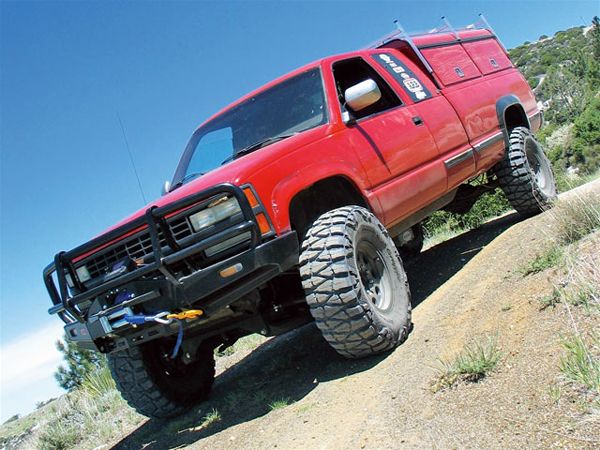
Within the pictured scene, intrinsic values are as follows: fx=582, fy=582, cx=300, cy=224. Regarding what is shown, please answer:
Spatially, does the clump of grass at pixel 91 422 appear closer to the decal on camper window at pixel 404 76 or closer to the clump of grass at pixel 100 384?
the clump of grass at pixel 100 384

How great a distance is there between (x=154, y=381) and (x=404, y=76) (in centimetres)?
362

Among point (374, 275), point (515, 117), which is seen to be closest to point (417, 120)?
point (374, 275)

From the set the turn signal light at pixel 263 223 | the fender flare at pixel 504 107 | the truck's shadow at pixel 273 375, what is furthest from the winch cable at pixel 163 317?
the fender flare at pixel 504 107

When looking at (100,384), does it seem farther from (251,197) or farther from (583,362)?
(583,362)

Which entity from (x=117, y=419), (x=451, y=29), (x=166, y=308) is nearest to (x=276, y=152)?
(x=166, y=308)

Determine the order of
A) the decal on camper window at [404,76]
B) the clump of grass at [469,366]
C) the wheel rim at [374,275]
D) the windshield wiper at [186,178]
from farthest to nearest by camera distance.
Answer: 1. the decal on camper window at [404,76]
2. the windshield wiper at [186,178]
3. the wheel rim at [374,275]
4. the clump of grass at [469,366]

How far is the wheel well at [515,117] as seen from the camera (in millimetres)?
7199

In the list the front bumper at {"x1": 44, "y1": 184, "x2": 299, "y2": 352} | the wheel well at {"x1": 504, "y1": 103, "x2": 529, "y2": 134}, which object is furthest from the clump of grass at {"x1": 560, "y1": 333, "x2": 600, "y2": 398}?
the wheel well at {"x1": 504, "y1": 103, "x2": 529, "y2": 134}

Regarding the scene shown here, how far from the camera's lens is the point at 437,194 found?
5.48 meters

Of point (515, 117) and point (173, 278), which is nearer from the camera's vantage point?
point (173, 278)

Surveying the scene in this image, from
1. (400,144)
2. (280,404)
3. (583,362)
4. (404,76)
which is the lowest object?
(280,404)

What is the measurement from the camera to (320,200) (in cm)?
443

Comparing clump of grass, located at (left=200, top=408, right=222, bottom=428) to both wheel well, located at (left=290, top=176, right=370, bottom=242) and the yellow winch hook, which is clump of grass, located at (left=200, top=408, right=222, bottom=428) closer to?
the yellow winch hook

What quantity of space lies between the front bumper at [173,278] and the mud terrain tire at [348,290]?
19 cm
